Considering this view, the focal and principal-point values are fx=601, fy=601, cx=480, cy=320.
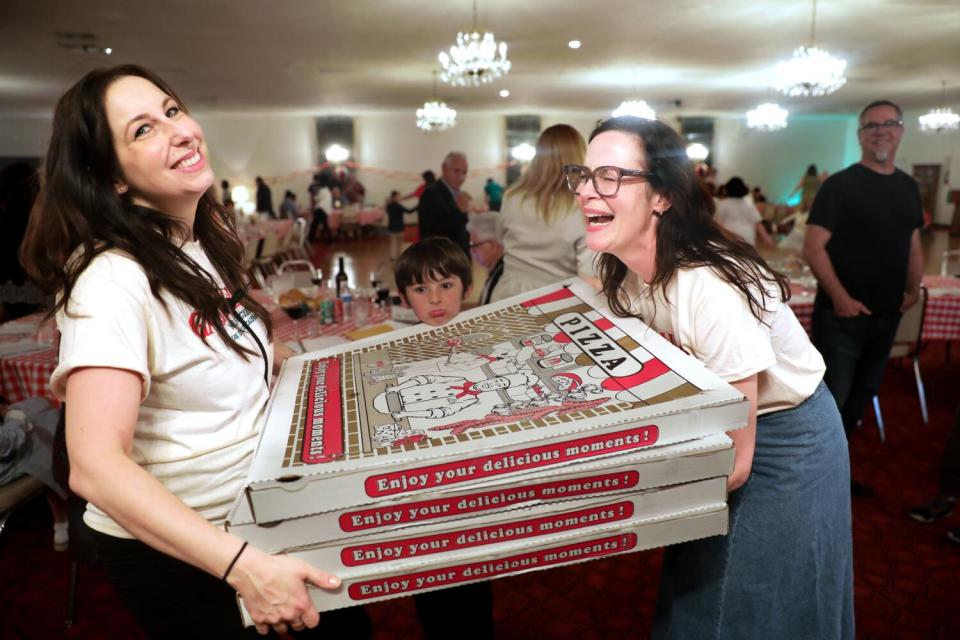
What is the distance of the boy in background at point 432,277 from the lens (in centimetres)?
188

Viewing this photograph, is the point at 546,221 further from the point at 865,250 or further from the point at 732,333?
the point at 732,333

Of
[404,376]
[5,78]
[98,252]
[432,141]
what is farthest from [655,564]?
[432,141]

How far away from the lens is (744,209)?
5.30 meters

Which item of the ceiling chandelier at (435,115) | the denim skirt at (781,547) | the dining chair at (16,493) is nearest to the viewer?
the denim skirt at (781,547)

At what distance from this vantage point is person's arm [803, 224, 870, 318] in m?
2.57

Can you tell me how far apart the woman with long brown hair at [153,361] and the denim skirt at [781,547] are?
694 millimetres

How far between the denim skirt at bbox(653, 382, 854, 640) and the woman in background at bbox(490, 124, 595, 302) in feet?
4.53

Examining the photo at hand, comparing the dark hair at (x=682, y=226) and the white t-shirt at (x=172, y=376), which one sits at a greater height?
the dark hair at (x=682, y=226)

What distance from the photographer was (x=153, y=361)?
2.54ft

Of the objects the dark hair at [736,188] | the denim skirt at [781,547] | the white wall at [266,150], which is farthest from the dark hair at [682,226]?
the white wall at [266,150]

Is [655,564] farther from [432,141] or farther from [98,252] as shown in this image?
[432,141]

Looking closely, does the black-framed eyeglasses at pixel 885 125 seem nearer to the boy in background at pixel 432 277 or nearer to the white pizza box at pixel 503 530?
the boy in background at pixel 432 277

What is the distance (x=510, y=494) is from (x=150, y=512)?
0.39 meters

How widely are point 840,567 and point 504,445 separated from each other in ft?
2.64
